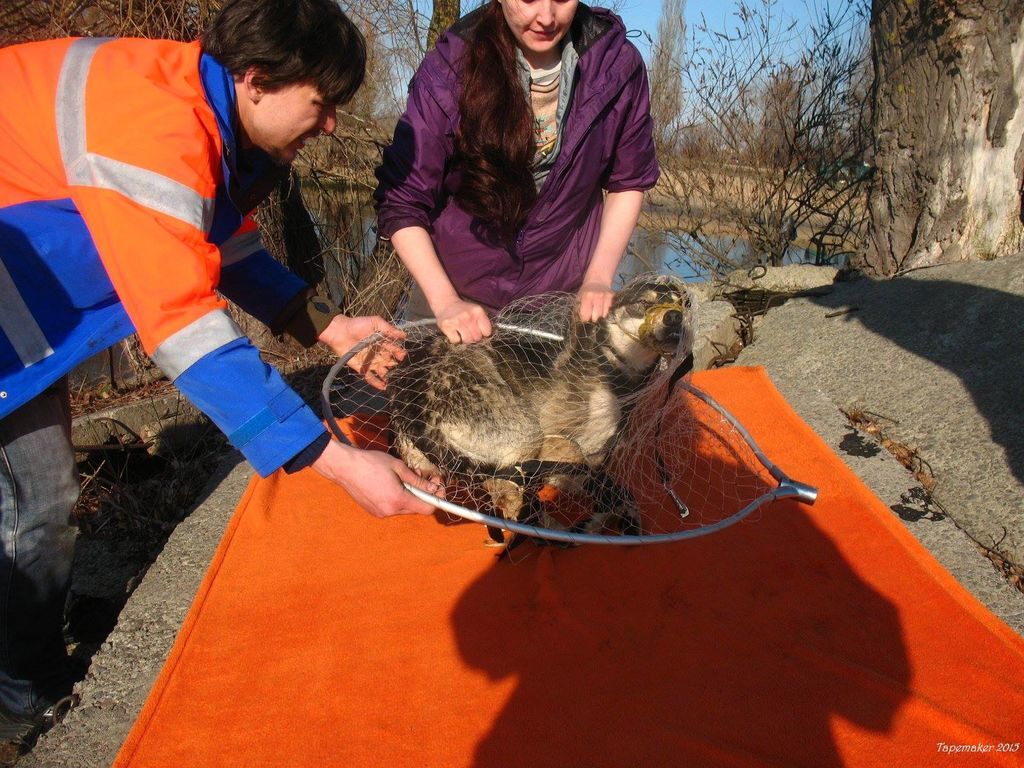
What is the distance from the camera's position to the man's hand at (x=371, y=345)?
3.01m

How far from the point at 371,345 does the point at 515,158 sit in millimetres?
1030

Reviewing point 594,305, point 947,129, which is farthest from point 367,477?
point 947,129

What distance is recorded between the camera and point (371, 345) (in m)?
3.00

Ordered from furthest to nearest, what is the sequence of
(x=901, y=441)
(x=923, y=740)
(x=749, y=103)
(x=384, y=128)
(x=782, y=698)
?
(x=749, y=103), (x=384, y=128), (x=901, y=441), (x=782, y=698), (x=923, y=740)

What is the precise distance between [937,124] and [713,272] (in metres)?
2.87

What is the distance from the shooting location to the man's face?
6.43 ft

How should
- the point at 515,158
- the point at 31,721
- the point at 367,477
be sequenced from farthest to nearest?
the point at 515,158
the point at 31,721
the point at 367,477

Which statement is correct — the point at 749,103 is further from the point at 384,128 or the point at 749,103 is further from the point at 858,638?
the point at 858,638

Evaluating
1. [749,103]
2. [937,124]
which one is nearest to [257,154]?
[937,124]

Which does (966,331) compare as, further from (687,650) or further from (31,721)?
(31,721)

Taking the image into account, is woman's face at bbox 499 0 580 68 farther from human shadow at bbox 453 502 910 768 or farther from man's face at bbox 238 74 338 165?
human shadow at bbox 453 502 910 768

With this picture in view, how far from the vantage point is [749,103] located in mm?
8133

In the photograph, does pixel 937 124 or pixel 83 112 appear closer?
pixel 83 112

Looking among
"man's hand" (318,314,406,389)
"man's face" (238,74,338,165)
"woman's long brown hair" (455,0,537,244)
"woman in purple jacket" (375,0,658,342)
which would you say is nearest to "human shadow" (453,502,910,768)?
"man's hand" (318,314,406,389)
